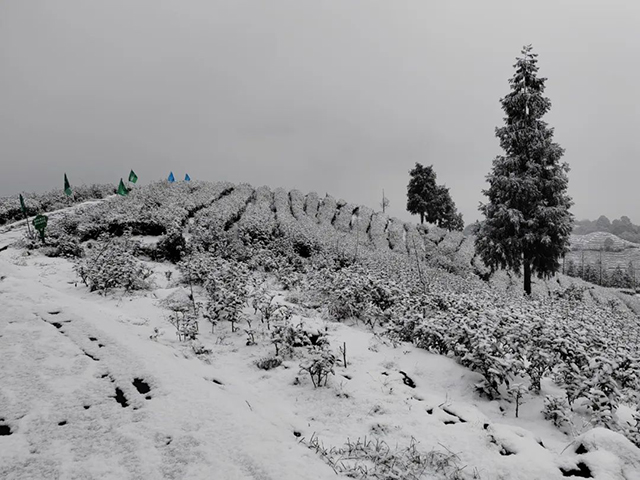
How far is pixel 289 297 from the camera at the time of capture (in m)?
10.1

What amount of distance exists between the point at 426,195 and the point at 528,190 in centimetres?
2335

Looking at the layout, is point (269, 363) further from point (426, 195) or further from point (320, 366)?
point (426, 195)

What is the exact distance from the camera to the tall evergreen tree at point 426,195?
3794 cm

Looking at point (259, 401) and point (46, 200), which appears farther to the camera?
point (46, 200)

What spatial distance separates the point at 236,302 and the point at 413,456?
16.7 feet

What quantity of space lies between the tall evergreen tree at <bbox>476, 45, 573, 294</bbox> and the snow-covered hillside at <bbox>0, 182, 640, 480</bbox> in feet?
29.3

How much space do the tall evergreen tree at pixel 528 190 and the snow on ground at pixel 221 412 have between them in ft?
37.7

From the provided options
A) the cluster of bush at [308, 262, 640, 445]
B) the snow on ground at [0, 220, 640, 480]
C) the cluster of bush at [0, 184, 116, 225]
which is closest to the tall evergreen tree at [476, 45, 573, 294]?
the cluster of bush at [308, 262, 640, 445]

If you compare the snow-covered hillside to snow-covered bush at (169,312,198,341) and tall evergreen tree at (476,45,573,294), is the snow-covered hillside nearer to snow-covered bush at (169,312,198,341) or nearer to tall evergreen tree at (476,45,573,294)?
snow-covered bush at (169,312,198,341)

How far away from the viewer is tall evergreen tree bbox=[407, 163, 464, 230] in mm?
37938

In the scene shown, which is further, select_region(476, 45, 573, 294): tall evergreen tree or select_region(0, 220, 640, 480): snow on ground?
select_region(476, 45, 573, 294): tall evergreen tree

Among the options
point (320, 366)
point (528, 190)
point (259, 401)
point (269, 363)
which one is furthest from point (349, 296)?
point (528, 190)

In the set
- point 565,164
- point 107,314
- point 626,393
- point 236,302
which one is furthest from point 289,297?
point 565,164

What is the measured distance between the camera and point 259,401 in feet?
16.2
